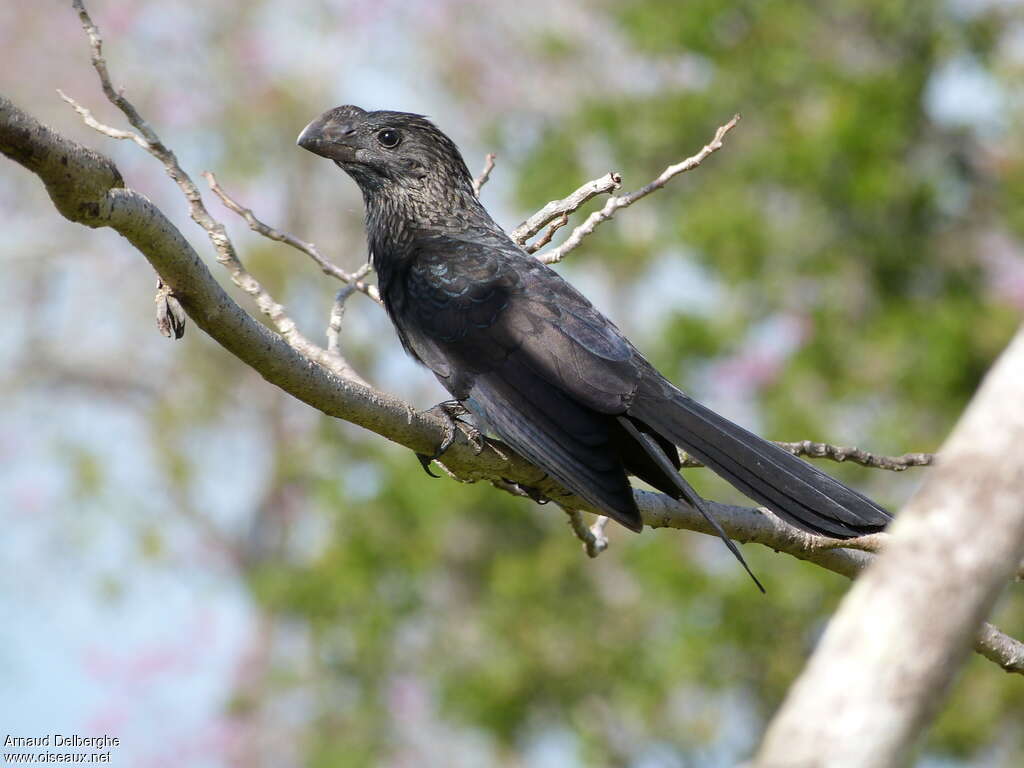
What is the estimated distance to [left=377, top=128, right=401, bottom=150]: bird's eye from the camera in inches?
170

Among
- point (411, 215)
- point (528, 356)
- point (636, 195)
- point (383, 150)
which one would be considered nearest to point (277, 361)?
point (528, 356)

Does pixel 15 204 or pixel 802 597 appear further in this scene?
pixel 15 204

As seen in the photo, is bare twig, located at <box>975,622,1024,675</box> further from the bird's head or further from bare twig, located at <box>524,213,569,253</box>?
the bird's head

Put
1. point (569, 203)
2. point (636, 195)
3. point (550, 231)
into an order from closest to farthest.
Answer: point (636, 195) → point (569, 203) → point (550, 231)

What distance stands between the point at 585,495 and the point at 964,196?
243 inches

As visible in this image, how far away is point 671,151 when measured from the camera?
8.29 meters

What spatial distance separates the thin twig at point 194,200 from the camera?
286cm

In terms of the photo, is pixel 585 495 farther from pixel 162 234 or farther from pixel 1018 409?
pixel 1018 409

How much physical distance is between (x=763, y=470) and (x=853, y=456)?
1.06 feet

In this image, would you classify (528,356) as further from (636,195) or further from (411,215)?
(411,215)

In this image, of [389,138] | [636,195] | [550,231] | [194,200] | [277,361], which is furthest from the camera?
[389,138]

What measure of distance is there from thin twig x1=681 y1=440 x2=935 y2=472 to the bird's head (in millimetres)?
1476

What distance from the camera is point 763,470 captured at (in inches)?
117

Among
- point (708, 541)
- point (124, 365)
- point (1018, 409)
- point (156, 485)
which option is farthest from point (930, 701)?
point (124, 365)
